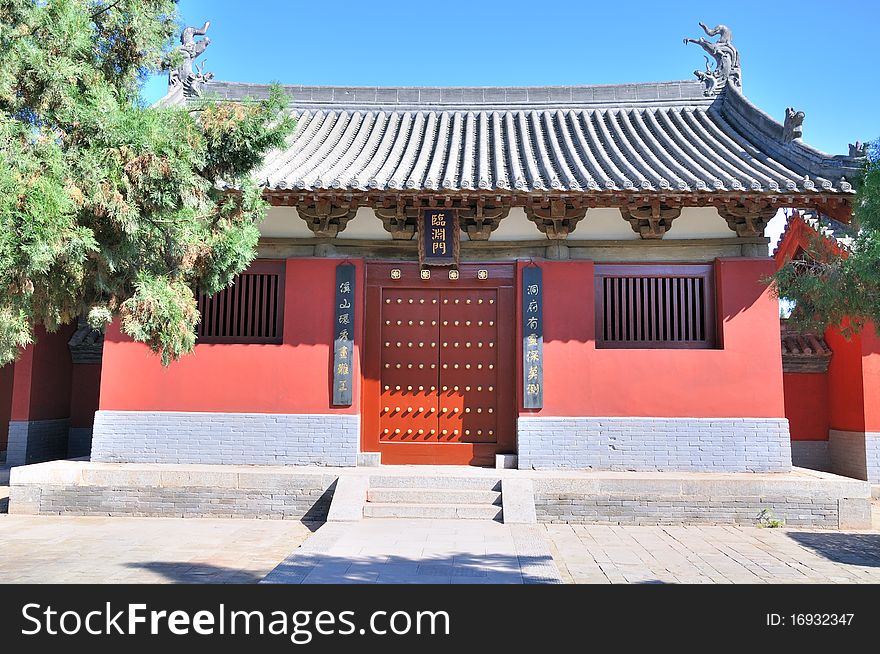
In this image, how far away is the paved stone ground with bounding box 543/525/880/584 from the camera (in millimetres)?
4855

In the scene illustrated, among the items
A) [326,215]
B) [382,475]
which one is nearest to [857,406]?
[382,475]

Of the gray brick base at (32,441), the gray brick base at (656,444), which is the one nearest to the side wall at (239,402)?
the gray brick base at (656,444)

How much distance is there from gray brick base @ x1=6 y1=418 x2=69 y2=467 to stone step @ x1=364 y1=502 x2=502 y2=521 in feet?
21.3

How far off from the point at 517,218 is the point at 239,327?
150 inches

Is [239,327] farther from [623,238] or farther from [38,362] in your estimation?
[623,238]

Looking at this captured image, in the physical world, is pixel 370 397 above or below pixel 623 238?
below

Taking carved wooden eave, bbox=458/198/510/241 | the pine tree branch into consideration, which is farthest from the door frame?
the pine tree branch

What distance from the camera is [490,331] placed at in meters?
8.22

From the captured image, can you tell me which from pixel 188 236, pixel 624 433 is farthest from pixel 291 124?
pixel 624 433

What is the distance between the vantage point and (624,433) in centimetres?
752

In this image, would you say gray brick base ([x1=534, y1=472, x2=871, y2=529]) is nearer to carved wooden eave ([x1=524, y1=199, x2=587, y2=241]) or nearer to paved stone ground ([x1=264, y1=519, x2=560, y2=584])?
paved stone ground ([x1=264, y1=519, x2=560, y2=584])

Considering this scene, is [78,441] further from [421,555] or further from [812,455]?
[812,455]

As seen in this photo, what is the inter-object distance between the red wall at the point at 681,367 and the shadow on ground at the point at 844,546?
155 cm

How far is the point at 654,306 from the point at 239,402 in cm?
531
